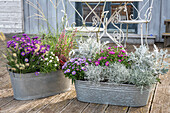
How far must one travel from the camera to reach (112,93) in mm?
2068

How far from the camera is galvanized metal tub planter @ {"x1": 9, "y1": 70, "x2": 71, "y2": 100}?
7.19 feet

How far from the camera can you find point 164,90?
2451 millimetres

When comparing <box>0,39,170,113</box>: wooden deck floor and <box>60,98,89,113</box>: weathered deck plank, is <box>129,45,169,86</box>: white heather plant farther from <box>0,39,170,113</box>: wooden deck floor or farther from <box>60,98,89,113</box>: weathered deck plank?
<box>60,98,89,113</box>: weathered deck plank

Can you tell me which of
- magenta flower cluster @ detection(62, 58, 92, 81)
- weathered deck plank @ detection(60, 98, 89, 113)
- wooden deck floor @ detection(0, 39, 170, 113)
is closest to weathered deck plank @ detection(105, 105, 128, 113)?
wooden deck floor @ detection(0, 39, 170, 113)

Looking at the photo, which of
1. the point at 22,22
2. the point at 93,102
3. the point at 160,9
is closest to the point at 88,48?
the point at 93,102

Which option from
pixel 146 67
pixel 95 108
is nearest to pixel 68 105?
pixel 95 108

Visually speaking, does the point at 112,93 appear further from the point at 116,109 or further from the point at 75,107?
the point at 75,107

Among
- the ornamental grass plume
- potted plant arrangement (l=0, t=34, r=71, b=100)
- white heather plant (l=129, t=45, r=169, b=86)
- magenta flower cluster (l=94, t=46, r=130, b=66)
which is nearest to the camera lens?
white heather plant (l=129, t=45, r=169, b=86)

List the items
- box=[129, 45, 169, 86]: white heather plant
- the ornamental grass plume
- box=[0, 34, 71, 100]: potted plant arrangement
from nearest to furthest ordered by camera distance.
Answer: box=[129, 45, 169, 86]: white heather plant < box=[0, 34, 71, 100]: potted plant arrangement < the ornamental grass plume

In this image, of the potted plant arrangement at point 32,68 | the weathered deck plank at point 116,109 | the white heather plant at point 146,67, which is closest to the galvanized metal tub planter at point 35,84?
the potted plant arrangement at point 32,68

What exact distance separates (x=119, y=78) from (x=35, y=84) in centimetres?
76

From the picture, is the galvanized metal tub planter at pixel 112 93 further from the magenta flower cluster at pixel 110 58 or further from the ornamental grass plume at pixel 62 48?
the ornamental grass plume at pixel 62 48

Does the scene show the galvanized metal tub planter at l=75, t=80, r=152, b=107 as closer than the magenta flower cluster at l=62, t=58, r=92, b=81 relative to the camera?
Yes

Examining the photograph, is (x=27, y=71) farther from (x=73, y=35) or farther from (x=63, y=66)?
(x=73, y=35)
